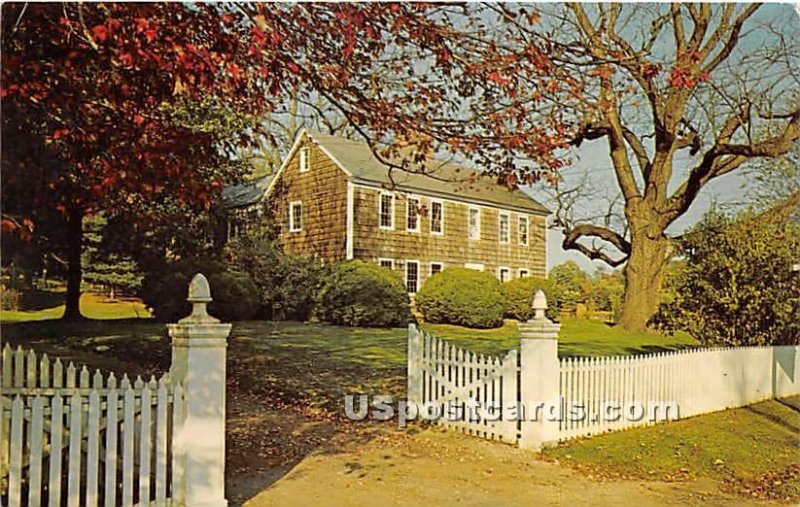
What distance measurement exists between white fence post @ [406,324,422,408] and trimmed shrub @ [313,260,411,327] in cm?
16

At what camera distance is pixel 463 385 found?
567 centimetres

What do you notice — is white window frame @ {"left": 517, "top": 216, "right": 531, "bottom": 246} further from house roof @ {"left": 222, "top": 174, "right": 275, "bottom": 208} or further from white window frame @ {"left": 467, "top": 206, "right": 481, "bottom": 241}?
house roof @ {"left": 222, "top": 174, "right": 275, "bottom": 208}

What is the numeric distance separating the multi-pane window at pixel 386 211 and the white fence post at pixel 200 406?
2.38 metres

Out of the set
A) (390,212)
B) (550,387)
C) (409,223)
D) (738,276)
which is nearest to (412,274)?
(409,223)

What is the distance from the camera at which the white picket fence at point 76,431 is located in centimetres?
300

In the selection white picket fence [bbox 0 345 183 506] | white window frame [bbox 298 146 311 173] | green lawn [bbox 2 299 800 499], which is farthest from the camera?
white window frame [bbox 298 146 311 173]

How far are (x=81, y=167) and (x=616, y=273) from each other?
4.16 meters

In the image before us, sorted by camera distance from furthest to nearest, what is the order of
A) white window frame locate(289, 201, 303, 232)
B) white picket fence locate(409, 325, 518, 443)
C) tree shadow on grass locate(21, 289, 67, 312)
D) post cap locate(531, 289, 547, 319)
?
white window frame locate(289, 201, 303, 232)
white picket fence locate(409, 325, 518, 443)
post cap locate(531, 289, 547, 319)
tree shadow on grass locate(21, 289, 67, 312)

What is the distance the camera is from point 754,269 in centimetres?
684

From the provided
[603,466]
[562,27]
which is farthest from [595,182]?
[603,466]

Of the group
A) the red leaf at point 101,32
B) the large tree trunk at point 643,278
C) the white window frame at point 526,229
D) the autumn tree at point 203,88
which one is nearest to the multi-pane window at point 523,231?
the white window frame at point 526,229

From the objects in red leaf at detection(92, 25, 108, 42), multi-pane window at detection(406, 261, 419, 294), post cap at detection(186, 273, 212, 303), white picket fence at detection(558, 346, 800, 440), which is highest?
red leaf at detection(92, 25, 108, 42)

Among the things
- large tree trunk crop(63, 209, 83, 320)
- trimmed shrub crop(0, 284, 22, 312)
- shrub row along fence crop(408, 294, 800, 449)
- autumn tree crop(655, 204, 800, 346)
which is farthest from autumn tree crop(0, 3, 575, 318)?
autumn tree crop(655, 204, 800, 346)

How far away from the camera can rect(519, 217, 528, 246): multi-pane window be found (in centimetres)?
555
